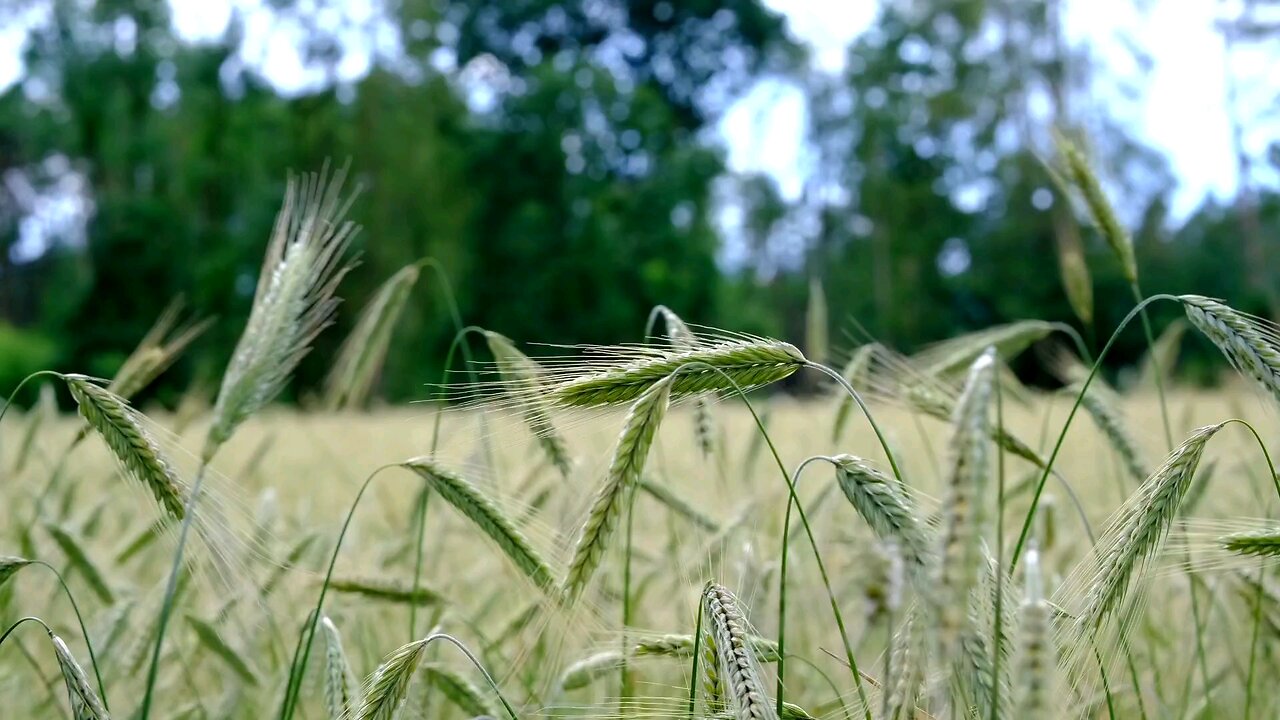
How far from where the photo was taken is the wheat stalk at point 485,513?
1279 mm

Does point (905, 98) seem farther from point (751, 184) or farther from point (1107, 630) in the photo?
point (1107, 630)

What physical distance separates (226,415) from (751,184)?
3103 cm

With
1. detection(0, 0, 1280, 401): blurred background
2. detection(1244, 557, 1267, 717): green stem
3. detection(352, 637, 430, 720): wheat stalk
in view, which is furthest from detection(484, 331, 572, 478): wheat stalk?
detection(0, 0, 1280, 401): blurred background

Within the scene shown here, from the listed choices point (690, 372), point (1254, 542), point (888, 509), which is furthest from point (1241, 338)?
point (690, 372)

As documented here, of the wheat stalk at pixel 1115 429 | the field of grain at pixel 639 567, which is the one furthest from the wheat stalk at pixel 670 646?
the wheat stalk at pixel 1115 429

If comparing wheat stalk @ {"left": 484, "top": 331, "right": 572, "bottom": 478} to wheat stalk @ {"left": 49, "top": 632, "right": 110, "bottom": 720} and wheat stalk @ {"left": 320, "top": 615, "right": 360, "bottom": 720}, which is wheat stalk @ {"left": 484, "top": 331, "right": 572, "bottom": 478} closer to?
wheat stalk @ {"left": 320, "top": 615, "right": 360, "bottom": 720}

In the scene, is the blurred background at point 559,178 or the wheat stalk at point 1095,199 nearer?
the wheat stalk at point 1095,199

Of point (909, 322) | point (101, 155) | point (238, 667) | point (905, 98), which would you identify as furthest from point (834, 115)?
point (238, 667)

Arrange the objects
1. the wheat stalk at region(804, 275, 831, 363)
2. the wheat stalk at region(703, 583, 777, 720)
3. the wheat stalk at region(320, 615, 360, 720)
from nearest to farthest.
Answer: the wheat stalk at region(703, 583, 777, 720) < the wheat stalk at region(320, 615, 360, 720) < the wheat stalk at region(804, 275, 831, 363)

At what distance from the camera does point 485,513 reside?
Answer: 1.29 m

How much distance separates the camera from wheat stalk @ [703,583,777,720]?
937 millimetres

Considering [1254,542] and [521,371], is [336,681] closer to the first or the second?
[521,371]

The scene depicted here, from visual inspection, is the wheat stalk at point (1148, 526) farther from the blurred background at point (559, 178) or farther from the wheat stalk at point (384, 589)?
the blurred background at point (559, 178)

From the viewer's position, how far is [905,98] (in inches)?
1128
